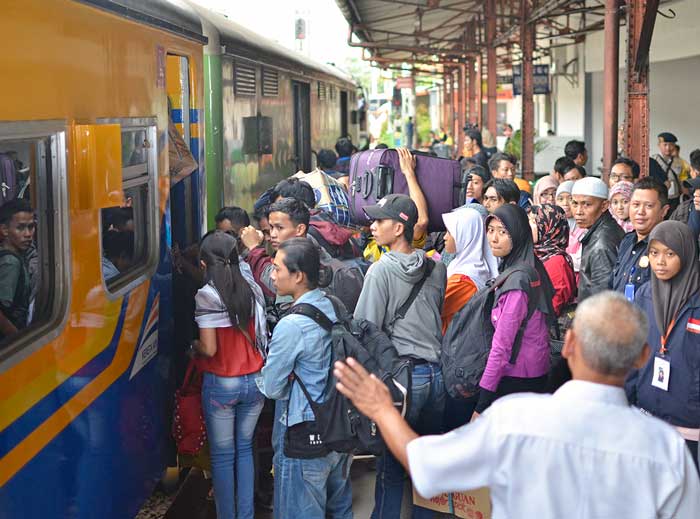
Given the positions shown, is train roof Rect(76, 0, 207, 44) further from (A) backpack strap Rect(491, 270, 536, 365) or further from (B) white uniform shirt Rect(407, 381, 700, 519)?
(B) white uniform shirt Rect(407, 381, 700, 519)

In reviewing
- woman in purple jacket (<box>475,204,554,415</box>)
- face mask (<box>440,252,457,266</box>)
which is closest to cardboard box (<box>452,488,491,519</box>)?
woman in purple jacket (<box>475,204,554,415</box>)

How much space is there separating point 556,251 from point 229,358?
2046 mm

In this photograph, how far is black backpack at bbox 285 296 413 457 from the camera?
3984 mm

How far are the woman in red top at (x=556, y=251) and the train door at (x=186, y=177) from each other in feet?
6.78

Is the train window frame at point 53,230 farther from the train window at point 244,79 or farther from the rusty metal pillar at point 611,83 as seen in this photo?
the rusty metal pillar at point 611,83

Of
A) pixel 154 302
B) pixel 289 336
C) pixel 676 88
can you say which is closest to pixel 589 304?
pixel 289 336

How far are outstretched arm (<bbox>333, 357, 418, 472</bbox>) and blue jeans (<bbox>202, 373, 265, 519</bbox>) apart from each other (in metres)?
2.20

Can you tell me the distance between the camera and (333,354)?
13.3 feet

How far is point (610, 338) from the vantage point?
2.36m

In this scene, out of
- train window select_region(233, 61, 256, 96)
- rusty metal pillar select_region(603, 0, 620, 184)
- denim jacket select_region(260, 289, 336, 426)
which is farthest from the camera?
rusty metal pillar select_region(603, 0, 620, 184)

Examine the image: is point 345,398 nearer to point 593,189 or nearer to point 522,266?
point 522,266

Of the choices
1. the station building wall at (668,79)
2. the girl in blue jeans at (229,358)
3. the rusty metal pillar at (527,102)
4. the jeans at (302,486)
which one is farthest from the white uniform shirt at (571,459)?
the station building wall at (668,79)

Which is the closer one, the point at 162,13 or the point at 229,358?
the point at 229,358

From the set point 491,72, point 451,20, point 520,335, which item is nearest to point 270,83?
point 520,335
